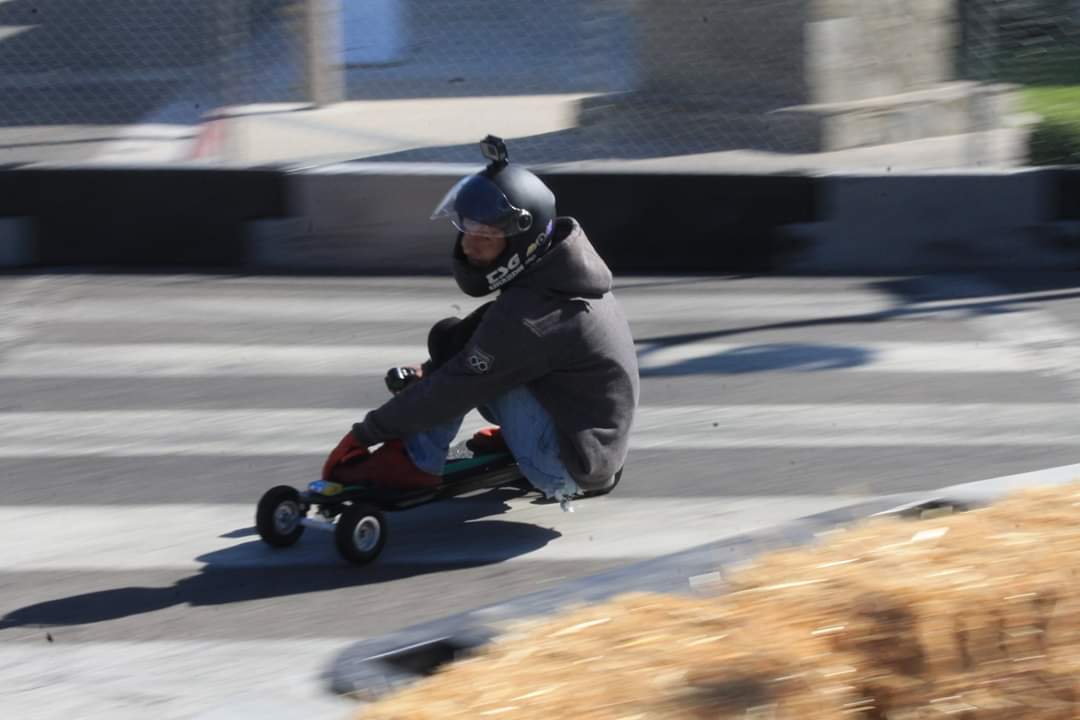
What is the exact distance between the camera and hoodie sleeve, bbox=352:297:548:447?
508 cm

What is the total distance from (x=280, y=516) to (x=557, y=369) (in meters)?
1.02

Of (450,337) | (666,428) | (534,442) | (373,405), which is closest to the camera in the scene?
(534,442)

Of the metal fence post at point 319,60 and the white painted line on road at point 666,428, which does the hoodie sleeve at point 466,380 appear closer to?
the white painted line on road at point 666,428

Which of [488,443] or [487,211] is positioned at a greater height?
[487,211]

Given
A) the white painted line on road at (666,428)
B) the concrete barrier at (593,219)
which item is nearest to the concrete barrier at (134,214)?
the concrete barrier at (593,219)

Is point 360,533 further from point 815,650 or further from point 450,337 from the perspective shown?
point 815,650

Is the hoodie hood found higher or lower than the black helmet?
lower

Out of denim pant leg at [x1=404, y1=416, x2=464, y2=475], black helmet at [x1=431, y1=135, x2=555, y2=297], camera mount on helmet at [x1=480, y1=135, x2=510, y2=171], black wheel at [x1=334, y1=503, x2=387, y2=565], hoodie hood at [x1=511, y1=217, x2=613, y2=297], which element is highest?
camera mount on helmet at [x1=480, y1=135, x2=510, y2=171]

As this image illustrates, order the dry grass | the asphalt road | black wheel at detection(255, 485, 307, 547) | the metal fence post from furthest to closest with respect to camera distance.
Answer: the metal fence post → black wheel at detection(255, 485, 307, 547) → the asphalt road → the dry grass

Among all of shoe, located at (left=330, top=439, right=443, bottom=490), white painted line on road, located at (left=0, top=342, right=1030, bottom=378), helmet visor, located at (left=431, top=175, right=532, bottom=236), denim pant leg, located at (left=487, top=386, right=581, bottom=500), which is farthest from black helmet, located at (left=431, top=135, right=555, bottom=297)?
white painted line on road, located at (left=0, top=342, right=1030, bottom=378)

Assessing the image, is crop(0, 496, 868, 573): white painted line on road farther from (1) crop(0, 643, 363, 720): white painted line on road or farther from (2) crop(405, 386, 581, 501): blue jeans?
(1) crop(0, 643, 363, 720): white painted line on road

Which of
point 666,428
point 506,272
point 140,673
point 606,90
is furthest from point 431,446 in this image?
point 606,90

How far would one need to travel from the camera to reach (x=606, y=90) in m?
13.3

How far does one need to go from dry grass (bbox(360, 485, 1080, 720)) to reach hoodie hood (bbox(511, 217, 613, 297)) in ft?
7.58
